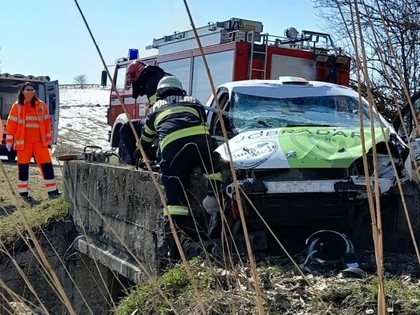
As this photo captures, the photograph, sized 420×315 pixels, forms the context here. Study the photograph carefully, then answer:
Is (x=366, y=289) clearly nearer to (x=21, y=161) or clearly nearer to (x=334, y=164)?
(x=334, y=164)

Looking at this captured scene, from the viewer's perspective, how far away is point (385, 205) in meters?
4.70

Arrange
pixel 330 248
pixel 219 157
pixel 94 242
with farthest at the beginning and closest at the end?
pixel 94 242, pixel 219 157, pixel 330 248

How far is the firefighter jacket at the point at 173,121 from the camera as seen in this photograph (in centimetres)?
477

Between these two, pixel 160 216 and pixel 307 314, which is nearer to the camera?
pixel 307 314

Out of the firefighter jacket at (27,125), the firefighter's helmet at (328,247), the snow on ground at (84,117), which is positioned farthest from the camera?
the snow on ground at (84,117)

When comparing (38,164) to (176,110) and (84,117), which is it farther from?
(84,117)

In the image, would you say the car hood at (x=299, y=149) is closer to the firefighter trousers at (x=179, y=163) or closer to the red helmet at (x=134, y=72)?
the firefighter trousers at (x=179, y=163)

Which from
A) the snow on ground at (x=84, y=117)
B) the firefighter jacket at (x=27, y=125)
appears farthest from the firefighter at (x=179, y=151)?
the snow on ground at (x=84, y=117)

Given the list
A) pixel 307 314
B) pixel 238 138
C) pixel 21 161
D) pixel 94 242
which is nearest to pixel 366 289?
pixel 307 314

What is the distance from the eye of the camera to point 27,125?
28.2ft

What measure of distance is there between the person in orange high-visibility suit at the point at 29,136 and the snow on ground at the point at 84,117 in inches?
540

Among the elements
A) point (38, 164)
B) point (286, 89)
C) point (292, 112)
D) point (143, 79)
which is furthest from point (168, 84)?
point (38, 164)

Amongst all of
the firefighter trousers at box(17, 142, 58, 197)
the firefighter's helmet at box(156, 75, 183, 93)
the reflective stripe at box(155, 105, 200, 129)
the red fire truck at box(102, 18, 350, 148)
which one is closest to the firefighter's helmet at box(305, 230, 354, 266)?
the reflective stripe at box(155, 105, 200, 129)

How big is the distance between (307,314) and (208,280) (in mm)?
701
